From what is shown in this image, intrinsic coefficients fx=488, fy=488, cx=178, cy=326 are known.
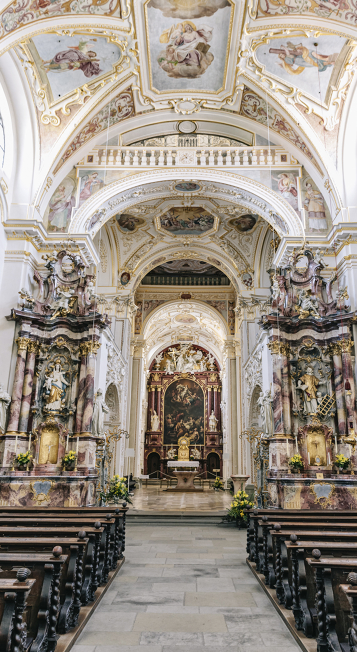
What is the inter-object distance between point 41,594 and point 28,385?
9386 millimetres

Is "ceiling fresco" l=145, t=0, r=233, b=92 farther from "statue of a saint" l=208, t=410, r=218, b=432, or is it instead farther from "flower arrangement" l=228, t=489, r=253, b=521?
"statue of a saint" l=208, t=410, r=218, b=432

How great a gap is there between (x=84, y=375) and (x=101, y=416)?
4.02 feet

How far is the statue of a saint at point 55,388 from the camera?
13047mm

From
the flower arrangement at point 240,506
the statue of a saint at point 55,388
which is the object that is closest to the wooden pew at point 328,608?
the flower arrangement at point 240,506

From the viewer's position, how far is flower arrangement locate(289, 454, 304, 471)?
39.4 feet

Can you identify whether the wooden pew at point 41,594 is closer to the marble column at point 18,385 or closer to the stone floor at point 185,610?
the stone floor at point 185,610

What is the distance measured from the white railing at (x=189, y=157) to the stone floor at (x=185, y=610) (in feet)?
37.7

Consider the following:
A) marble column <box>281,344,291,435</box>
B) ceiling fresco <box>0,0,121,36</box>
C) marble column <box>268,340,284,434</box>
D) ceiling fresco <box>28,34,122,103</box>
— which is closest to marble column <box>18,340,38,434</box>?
marble column <box>268,340,284,434</box>

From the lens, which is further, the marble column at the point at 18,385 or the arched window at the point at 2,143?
the arched window at the point at 2,143

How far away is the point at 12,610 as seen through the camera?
9.74 feet

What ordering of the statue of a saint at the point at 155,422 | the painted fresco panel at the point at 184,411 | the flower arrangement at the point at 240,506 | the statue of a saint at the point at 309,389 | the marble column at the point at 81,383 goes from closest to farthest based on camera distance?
the flower arrangement at the point at 240,506, the statue of a saint at the point at 309,389, the marble column at the point at 81,383, the statue of a saint at the point at 155,422, the painted fresco panel at the point at 184,411

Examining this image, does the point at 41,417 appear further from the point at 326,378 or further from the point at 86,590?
the point at 86,590

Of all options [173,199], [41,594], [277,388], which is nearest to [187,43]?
[173,199]

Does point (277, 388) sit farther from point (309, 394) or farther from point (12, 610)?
point (12, 610)
